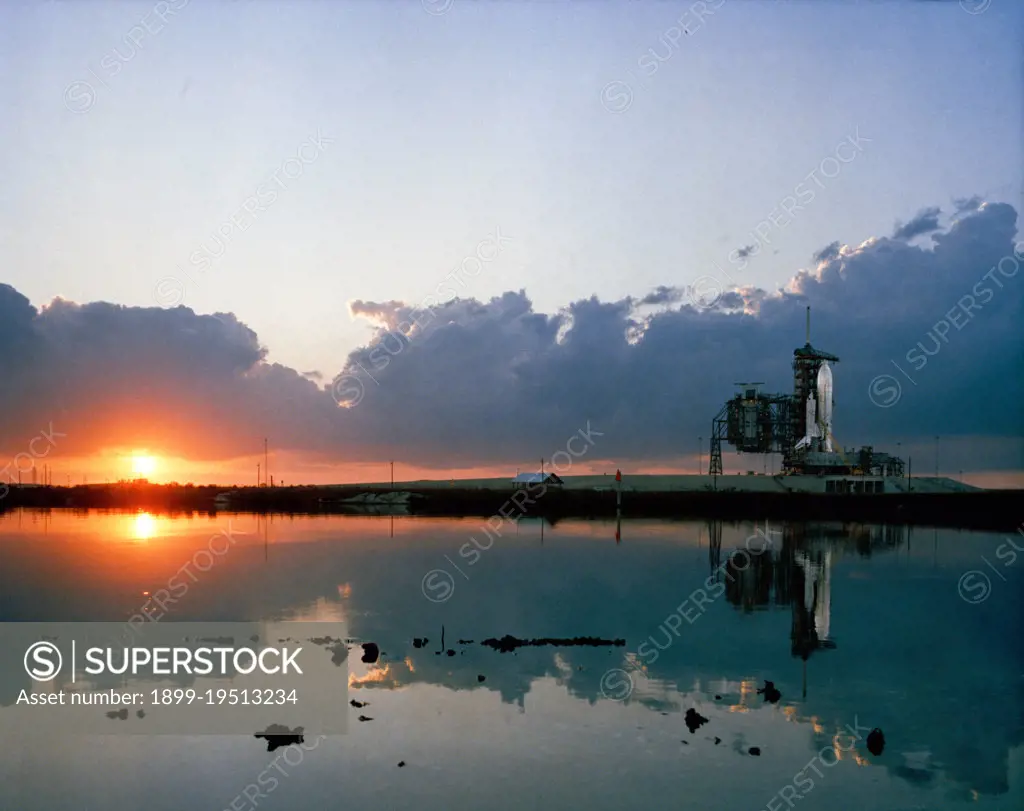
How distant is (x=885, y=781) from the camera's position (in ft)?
65.4

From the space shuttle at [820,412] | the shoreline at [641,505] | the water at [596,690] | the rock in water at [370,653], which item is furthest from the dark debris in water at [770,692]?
the space shuttle at [820,412]

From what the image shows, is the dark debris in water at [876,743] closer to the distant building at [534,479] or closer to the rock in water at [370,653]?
the rock in water at [370,653]

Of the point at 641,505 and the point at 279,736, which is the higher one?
the point at 279,736

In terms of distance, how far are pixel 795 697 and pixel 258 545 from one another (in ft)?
184

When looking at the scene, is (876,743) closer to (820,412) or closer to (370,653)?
(370,653)

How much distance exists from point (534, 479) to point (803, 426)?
47.3m

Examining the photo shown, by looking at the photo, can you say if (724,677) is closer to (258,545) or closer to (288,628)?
(288,628)

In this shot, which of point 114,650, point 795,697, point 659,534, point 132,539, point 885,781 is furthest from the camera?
point 659,534

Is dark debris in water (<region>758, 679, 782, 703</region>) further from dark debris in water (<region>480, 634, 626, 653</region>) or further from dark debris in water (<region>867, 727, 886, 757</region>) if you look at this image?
dark debris in water (<region>480, 634, 626, 653</region>)

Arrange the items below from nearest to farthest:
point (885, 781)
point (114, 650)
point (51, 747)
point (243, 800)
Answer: point (243, 800) → point (885, 781) → point (51, 747) → point (114, 650)

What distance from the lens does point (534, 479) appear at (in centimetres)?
15738

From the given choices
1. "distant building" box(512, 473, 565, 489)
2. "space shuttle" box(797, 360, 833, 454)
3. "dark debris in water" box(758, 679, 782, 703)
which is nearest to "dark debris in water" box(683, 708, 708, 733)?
"dark debris in water" box(758, 679, 782, 703)

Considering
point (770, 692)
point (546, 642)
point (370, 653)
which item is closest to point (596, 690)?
point (770, 692)

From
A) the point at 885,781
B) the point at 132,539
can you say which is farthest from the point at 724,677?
the point at 132,539
